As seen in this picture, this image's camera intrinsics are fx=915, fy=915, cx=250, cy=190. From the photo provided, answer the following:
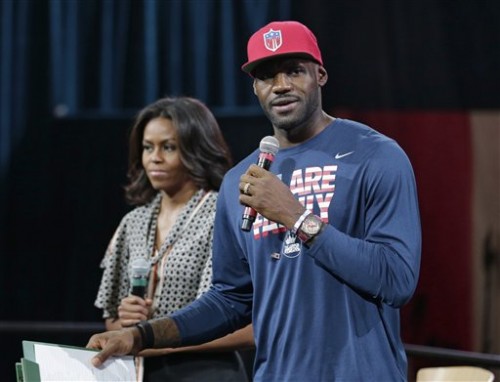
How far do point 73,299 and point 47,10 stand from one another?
145 centimetres

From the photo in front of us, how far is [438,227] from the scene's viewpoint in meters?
4.66

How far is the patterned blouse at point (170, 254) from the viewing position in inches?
100

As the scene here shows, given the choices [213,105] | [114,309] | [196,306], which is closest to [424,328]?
[213,105]

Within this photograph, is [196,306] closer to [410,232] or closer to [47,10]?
[410,232]

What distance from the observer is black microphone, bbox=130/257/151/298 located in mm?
2500

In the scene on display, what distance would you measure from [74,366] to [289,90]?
0.74 meters

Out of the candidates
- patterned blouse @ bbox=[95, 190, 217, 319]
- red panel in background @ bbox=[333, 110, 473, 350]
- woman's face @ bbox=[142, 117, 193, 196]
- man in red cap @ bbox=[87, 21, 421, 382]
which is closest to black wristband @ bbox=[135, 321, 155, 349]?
man in red cap @ bbox=[87, 21, 421, 382]

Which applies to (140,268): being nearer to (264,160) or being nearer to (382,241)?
(264,160)

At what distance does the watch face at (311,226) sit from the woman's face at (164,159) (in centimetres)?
106

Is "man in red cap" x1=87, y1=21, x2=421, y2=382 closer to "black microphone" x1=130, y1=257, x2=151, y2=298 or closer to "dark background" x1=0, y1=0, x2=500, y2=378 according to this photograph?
"black microphone" x1=130, y1=257, x2=151, y2=298

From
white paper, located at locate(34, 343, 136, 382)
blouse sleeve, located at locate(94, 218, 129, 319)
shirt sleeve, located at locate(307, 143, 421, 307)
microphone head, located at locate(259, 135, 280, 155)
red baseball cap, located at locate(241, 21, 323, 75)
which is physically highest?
red baseball cap, located at locate(241, 21, 323, 75)

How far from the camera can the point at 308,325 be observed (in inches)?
72.4

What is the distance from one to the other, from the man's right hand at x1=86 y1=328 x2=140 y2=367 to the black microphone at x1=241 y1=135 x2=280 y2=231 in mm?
389

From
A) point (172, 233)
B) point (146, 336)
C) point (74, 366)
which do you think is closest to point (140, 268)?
point (172, 233)
